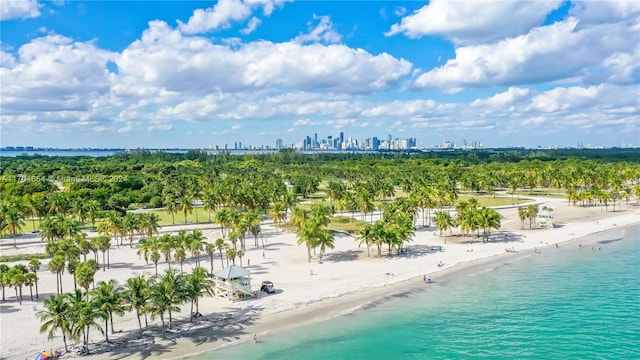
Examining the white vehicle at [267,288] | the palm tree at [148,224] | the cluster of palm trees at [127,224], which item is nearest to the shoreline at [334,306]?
the white vehicle at [267,288]

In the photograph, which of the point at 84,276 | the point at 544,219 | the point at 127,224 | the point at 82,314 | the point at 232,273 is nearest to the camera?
the point at 82,314

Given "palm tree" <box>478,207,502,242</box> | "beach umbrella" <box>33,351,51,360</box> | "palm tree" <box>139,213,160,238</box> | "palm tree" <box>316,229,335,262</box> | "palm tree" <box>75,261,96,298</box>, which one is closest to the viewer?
"beach umbrella" <box>33,351,51,360</box>

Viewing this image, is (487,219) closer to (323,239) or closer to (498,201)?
(323,239)

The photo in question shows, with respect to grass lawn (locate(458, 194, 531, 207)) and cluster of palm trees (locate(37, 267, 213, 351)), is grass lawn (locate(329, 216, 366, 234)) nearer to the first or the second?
grass lawn (locate(458, 194, 531, 207))

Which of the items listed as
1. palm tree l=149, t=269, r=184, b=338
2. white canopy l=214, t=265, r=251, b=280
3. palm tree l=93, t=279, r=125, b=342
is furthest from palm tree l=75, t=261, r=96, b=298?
white canopy l=214, t=265, r=251, b=280

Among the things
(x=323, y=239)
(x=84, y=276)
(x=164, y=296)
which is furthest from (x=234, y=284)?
(x=323, y=239)
